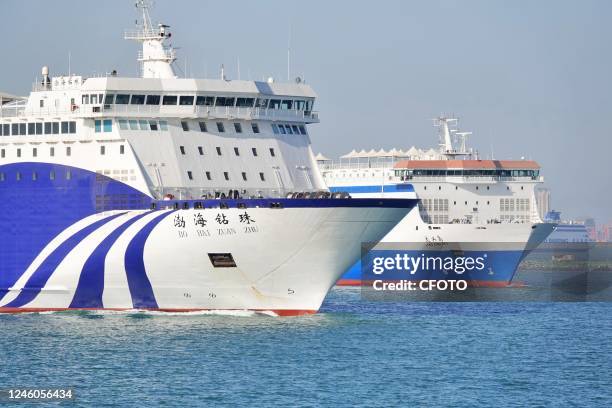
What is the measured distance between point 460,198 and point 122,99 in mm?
31878

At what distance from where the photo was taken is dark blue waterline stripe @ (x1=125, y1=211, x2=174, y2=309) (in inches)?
1597

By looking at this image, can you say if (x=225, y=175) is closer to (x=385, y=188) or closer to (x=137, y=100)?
(x=137, y=100)

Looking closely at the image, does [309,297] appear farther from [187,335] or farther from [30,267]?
[30,267]

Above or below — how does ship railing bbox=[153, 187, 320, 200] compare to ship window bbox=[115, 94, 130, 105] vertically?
below

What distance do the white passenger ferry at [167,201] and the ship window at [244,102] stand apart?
4 centimetres

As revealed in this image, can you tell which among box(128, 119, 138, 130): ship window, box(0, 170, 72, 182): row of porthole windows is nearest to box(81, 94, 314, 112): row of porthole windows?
box(128, 119, 138, 130): ship window

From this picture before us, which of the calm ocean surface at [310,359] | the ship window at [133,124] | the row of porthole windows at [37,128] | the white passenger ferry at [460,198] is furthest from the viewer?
the white passenger ferry at [460,198]

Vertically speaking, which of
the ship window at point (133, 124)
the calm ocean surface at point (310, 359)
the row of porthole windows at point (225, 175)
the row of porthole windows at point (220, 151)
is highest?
the ship window at point (133, 124)

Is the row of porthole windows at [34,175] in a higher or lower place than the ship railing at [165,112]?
lower

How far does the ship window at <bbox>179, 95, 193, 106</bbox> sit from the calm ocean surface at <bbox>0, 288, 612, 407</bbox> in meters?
7.00

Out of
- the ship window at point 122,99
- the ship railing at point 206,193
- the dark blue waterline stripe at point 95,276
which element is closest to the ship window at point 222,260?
the ship railing at point 206,193

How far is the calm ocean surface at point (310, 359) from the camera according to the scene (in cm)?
2953

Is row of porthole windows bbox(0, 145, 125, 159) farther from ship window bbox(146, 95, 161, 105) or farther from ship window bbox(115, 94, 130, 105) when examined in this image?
ship window bbox(146, 95, 161, 105)

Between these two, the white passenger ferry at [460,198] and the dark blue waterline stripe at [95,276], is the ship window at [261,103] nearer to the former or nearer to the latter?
the dark blue waterline stripe at [95,276]
